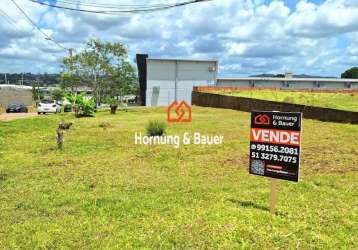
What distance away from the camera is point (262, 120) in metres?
5.39

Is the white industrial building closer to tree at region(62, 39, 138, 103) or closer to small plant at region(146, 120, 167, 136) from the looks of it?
tree at region(62, 39, 138, 103)

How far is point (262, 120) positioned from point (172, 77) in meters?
41.4

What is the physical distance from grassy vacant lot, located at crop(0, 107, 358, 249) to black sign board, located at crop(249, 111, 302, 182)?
2.02ft

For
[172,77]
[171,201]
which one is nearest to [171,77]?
[172,77]

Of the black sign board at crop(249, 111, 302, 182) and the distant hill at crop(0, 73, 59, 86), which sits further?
the distant hill at crop(0, 73, 59, 86)

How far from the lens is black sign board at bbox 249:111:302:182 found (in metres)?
5.10

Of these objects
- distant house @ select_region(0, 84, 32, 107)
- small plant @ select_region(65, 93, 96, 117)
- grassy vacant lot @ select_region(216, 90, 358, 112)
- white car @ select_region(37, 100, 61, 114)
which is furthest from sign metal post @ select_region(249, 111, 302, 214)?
distant house @ select_region(0, 84, 32, 107)

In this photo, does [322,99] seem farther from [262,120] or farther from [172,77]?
[172,77]

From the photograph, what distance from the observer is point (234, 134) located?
1480 cm

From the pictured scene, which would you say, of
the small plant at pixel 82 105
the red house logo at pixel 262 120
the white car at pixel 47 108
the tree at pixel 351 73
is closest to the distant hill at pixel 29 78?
the white car at pixel 47 108

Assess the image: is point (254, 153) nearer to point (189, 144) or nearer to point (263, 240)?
point (263, 240)

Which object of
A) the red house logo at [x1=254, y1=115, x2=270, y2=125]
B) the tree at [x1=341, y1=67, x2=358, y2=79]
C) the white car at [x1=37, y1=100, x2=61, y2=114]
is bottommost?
the white car at [x1=37, y1=100, x2=61, y2=114]

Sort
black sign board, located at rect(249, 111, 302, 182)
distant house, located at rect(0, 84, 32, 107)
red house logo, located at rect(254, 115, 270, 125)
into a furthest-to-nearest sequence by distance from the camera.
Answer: distant house, located at rect(0, 84, 32, 107)
red house logo, located at rect(254, 115, 270, 125)
black sign board, located at rect(249, 111, 302, 182)

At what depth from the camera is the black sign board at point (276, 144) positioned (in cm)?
510
